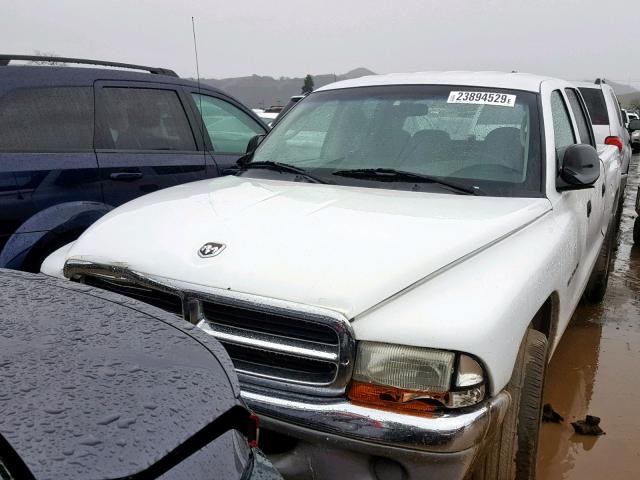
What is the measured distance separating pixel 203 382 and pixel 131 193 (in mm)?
2921

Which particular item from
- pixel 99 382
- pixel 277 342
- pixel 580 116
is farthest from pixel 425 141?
pixel 99 382

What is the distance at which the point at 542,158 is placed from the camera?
299cm

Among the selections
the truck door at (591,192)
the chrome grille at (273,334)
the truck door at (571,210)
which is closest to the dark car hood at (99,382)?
the chrome grille at (273,334)

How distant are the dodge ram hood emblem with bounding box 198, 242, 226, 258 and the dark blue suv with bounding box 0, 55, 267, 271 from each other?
162 centimetres

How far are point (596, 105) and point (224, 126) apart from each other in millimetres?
6357

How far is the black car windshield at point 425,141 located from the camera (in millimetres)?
2988

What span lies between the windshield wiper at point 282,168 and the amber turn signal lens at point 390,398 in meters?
1.43

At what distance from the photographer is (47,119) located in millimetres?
3623

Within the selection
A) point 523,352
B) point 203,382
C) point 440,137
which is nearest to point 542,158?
point 440,137

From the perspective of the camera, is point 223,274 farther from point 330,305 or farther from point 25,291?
point 25,291

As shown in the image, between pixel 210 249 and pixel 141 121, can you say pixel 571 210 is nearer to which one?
pixel 210 249

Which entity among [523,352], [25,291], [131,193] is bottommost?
[523,352]

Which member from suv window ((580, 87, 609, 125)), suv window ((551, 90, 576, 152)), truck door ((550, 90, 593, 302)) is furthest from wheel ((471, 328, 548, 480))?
suv window ((580, 87, 609, 125))

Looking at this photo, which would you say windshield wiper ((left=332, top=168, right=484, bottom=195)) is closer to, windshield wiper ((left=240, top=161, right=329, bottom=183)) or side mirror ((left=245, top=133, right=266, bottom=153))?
windshield wiper ((left=240, top=161, right=329, bottom=183))
